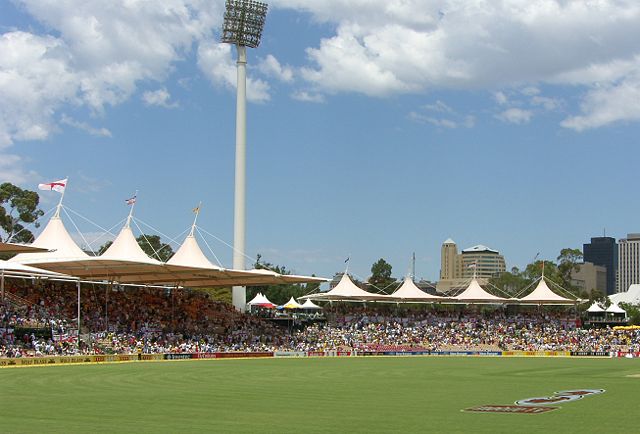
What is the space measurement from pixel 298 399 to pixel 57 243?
4454 cm

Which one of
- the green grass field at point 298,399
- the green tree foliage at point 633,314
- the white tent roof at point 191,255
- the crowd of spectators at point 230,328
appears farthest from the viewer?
the green tree foliage at point 633,314

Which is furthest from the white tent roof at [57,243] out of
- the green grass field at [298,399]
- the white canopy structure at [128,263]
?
the green grass field at [298,399]

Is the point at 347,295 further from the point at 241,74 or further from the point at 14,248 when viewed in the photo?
the point at 14,248

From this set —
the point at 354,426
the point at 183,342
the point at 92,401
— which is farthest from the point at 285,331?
the point at 354,426

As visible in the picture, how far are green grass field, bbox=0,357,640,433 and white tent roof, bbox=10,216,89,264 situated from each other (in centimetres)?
1803

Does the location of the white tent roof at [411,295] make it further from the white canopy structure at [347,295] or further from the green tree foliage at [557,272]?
the green tree foliage at [557,272]

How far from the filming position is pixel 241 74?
91.9 meters

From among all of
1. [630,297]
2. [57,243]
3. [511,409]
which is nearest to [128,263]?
[57,243]

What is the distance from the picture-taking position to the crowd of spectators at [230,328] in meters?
62.6

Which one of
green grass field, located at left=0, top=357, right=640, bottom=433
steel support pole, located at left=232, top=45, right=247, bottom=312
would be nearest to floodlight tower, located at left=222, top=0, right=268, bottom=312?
steel support pole, located at left=232, top=45, right=247, bottom=312

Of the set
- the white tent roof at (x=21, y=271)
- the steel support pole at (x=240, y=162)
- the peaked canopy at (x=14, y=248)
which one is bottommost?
the white tent roof at (x=21, y=271)

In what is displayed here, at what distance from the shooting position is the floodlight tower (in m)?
91.2

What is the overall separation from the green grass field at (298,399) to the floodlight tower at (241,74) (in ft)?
135

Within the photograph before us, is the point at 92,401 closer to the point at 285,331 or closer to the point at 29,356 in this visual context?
the point at 29,356
